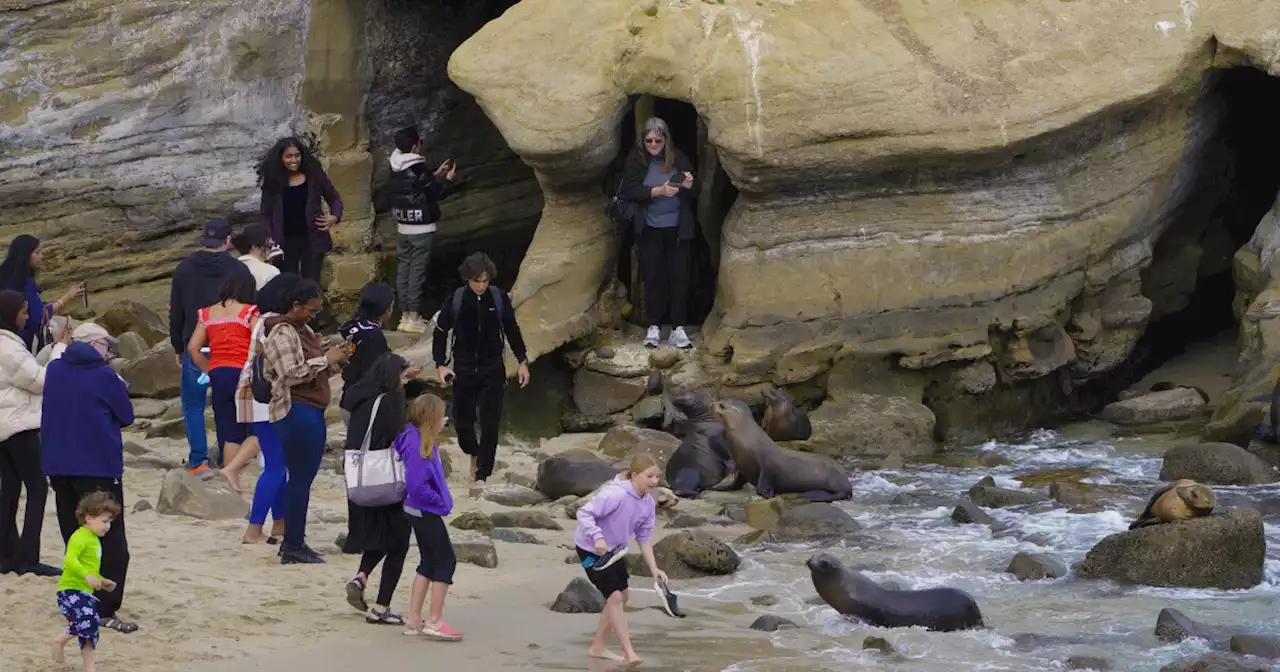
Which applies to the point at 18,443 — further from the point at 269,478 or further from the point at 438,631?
the point at 438,631

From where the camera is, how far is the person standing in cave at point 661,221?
49.8 feet

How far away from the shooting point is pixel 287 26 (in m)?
17.0

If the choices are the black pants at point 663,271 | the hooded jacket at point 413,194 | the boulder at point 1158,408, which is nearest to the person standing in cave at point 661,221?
the black pants at point 663,271

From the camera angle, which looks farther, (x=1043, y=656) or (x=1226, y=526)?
(x=1226, y=526)

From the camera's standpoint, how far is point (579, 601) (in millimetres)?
10039

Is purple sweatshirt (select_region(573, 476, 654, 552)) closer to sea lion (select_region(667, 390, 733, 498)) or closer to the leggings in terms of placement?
the leggings

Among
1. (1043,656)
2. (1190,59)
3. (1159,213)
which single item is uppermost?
(1190,59)

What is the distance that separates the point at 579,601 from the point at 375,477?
1.52 m

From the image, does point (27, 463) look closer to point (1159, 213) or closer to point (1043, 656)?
point (1043, 656)

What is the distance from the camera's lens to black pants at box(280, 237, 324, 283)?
15.1 metres

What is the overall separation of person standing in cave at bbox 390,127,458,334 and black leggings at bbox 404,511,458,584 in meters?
7.02

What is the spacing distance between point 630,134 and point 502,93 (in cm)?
218

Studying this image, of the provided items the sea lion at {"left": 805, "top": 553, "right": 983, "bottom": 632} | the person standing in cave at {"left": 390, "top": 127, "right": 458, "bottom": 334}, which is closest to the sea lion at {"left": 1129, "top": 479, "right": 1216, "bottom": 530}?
the sea lion at {"left": 805, "top": 553, "right": 983, "bottom": 632}

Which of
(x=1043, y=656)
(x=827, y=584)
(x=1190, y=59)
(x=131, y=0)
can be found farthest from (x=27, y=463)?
(x=1190, y=59)
